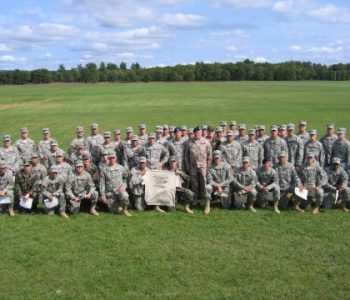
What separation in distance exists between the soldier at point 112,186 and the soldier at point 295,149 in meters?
4.94

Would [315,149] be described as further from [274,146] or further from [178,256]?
[178,256]

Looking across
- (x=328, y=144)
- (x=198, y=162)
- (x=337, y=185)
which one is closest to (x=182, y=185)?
(x=198, y=162)

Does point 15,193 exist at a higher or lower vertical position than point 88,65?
lower

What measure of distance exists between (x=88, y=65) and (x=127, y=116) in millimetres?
133128

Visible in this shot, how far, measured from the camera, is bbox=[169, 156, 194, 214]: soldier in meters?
12.8

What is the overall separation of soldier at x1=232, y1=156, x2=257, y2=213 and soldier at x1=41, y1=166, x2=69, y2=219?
438 cm

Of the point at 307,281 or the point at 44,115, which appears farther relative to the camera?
the point at 44,115

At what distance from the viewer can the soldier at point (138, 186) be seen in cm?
1259

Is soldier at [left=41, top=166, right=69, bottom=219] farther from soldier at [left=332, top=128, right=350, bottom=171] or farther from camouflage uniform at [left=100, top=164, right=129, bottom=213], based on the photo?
soldier at [left=332, top=128, right=350, bottom=171]

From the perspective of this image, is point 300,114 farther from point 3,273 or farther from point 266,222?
point 3,273

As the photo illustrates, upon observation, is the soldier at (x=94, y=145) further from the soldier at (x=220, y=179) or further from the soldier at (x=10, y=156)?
the soldier at (x=220, y=179)

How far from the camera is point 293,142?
14.1m

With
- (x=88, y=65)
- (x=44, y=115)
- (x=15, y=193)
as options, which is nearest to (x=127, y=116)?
(x=44, y=115)

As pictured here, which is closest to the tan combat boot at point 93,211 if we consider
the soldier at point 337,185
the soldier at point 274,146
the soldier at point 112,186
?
the soldier at point 112,186
